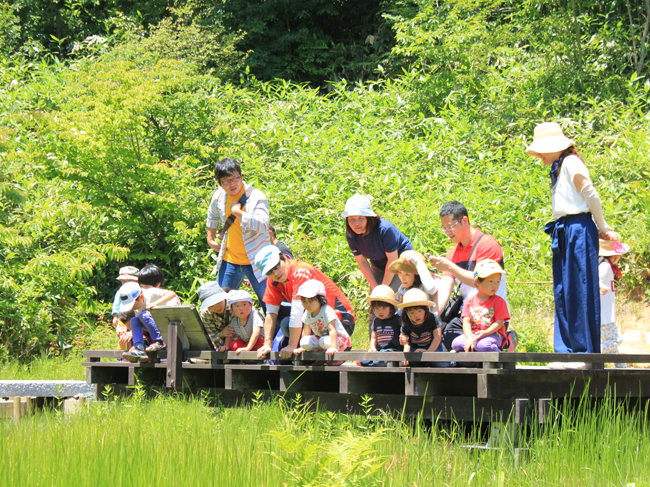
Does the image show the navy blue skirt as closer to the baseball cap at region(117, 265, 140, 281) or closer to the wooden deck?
the wooden deck

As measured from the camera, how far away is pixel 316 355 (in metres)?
5.32

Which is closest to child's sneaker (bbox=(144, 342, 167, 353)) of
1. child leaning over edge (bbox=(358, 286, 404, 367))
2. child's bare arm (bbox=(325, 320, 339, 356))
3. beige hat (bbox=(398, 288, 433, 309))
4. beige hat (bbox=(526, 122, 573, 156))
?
child's bare arm (bbox=(325, 320, 339, 356))

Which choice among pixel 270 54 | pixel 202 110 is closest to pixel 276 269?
pixel 202 110

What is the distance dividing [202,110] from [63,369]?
5523 mm

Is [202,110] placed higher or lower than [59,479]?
higher

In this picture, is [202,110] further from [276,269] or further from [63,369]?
[276,269]

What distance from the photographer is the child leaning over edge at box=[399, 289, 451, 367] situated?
4941 millimetres

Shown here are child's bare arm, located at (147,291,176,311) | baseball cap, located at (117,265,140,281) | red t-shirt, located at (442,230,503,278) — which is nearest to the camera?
red t-shirt, located at (442,230,503,278)

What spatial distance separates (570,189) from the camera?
4875mm

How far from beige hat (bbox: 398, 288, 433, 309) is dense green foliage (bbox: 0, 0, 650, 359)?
3436 mm

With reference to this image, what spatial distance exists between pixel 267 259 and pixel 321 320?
0.70 metres

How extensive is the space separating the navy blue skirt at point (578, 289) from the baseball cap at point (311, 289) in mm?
1806

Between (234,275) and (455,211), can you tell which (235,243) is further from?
(455,211)

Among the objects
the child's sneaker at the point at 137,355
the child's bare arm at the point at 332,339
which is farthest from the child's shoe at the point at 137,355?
the child's bare arm at the point at 332,339
